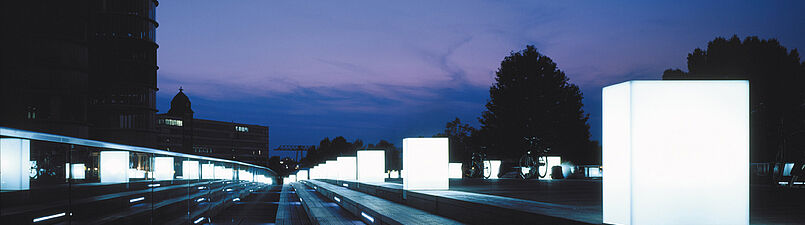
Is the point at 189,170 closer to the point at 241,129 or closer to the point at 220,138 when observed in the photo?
the point at 220,138

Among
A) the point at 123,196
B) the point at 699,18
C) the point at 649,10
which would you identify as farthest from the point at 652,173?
the point at 699,18

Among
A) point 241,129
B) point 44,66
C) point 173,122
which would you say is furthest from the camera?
point 241,129

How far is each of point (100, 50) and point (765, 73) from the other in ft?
155

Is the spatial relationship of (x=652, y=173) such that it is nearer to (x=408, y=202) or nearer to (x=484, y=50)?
(x=408, y=202)

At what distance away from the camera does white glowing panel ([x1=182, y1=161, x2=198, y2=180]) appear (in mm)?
Answer: 7421

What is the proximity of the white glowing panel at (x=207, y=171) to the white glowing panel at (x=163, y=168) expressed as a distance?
251cm

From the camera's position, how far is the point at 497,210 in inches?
209

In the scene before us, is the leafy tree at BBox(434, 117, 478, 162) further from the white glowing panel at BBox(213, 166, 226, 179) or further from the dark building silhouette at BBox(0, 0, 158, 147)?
the white glowing panel at BBox(213, 166, 226, 179)

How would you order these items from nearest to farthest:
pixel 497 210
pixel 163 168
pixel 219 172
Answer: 1. pixel 497 210
2. pixel 163 168
3. pixel 219 172

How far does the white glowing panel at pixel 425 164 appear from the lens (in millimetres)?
9828

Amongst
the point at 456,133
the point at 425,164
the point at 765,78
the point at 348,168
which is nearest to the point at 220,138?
the point at 456,133

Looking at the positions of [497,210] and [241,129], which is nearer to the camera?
[497,210]

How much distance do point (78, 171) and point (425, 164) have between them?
6677 mm

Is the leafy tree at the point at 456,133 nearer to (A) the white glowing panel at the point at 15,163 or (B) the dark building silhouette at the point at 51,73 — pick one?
(B) the dark building silhouette at the point at 51,73
